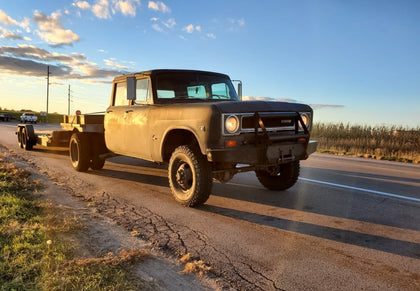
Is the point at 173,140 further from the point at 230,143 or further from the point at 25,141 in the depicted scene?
the point at 25,141

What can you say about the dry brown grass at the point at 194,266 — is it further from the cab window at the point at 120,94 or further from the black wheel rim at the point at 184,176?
the cab window at the point at 120,94

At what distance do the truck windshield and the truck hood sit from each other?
59.5 inches

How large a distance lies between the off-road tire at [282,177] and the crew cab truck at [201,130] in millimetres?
17

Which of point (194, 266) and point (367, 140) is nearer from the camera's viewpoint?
point (194, 266)

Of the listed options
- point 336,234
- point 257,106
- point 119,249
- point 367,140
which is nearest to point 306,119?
point 257,106

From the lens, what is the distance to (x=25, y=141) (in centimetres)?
1176

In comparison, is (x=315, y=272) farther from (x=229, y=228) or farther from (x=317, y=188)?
(x=317, y=188)

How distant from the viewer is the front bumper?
13.9 feet

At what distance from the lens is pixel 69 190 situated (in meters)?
5.73

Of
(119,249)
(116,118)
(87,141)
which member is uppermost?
(116,118)

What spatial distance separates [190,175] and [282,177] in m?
1.92

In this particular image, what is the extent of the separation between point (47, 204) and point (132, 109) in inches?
88.9

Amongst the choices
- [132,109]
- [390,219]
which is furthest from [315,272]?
[132,109]

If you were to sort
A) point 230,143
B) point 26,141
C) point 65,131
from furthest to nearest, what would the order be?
point 26,141 → point 65,131 → point 230,143
